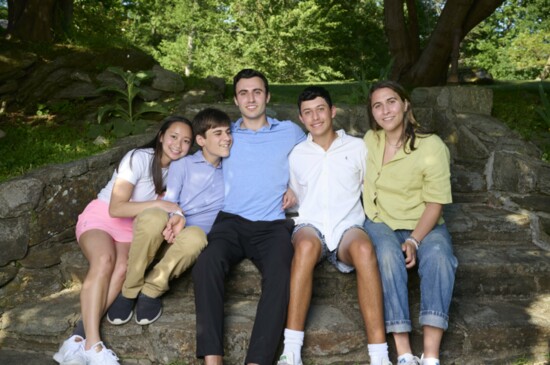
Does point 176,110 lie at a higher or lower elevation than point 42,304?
higher

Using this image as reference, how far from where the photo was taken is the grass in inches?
164

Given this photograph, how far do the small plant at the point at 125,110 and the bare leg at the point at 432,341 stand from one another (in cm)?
324

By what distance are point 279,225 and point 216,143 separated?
67cm

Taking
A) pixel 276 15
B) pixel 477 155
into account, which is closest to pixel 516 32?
pixel 276 15

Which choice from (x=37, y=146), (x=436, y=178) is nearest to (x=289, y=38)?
(x=37, y=146)

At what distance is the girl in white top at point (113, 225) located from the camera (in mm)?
2793

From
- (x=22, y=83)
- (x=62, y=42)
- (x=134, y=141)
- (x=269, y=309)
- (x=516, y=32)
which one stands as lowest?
(x=269, y=309)

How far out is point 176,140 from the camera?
3.28 metres

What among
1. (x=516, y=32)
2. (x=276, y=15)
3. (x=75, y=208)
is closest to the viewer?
(x=75, y=208)

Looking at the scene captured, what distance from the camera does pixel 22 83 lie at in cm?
520

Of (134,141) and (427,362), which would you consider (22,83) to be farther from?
(427,362)

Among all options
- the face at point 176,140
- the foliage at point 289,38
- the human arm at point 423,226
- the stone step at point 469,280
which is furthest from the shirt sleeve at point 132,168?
the foliage at point 289,38

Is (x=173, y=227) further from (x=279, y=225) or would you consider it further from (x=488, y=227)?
(x=488, y=227)

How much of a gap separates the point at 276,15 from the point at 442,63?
42.7 feet
